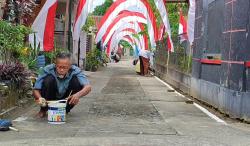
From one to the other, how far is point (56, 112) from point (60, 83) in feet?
2.38

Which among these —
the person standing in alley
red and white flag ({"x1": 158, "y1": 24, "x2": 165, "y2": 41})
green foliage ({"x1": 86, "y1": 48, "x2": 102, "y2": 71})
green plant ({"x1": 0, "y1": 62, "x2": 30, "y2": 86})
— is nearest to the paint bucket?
green plant ({"x1": 0, "y1": 62, "x2": 30, "y2": 86})

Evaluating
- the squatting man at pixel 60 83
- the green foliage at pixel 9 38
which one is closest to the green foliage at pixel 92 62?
the green foliage at pixel 9 38

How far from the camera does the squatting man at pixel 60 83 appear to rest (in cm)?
980

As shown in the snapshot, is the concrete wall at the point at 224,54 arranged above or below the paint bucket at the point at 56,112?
above

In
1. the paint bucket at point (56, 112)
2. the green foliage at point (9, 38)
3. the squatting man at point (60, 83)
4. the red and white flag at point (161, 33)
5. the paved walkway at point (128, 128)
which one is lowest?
the paved walkway at point (128, 128)

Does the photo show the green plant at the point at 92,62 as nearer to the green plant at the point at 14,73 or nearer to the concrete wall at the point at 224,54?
the concrete wall at the point at 224,54

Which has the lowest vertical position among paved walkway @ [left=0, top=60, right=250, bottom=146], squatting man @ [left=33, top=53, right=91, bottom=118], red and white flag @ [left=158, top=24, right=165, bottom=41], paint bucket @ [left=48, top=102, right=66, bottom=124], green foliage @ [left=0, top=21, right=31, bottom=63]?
paved walkway @ [left=0, top=60, right=250, bottom=146]

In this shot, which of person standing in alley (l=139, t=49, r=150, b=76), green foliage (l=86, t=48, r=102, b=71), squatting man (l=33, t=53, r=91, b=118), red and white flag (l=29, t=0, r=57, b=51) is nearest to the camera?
squatting man (l=33, t=53, r=91, b=118)

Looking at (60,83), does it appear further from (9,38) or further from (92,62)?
(92,62)

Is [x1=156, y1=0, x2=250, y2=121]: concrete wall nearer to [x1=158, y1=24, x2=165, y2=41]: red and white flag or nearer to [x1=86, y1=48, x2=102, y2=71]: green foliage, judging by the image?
[x1=158, y1=24, x2=165, y2=41]: red and white flag

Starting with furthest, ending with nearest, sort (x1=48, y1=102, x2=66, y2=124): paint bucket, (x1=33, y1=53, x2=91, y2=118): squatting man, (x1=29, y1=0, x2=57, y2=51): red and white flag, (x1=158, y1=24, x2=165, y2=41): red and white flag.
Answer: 1. (x1=158, y1=24, x2=165, y2=41): red and white flag
2. (x1=29, y1=0, x2=57, y2=51): red and white flag
3. (x1=33, y1=53, x2=91, y2=118): squatting man
4. (x1=48, y1=102, x2=66, y2=124): paint bucket

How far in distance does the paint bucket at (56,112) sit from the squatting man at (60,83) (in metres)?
0.28

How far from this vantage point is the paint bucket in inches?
371

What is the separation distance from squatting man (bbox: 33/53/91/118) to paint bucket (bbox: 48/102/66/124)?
0.28 metres
